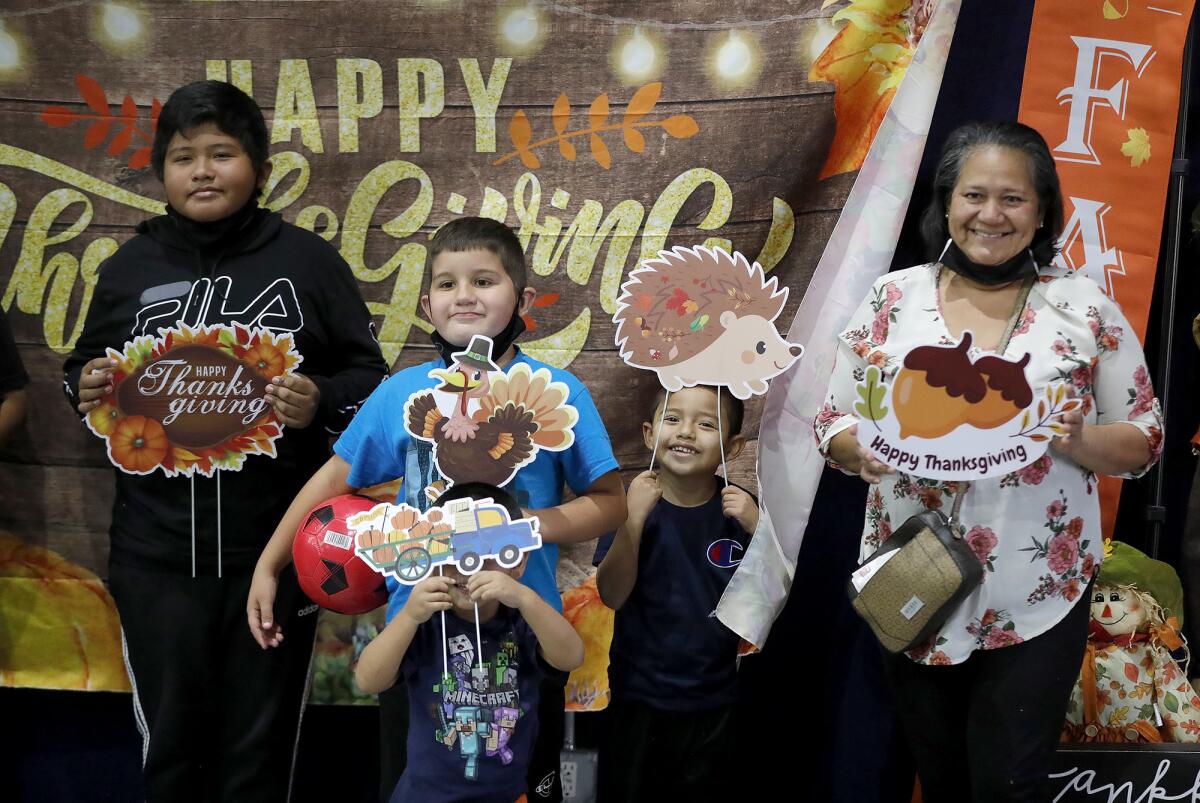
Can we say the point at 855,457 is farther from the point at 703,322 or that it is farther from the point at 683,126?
the point at 683,126

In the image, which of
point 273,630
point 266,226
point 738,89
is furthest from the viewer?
point 738,89

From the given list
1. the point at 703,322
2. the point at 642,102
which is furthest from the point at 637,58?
the point at 703,322

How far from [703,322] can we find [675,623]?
54 centimetres

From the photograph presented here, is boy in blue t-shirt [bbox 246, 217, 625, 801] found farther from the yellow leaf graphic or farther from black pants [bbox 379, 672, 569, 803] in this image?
the yellow leaf graphic

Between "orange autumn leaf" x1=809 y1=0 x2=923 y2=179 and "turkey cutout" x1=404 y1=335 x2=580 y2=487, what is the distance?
3.05 ft

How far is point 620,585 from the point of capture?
201cm

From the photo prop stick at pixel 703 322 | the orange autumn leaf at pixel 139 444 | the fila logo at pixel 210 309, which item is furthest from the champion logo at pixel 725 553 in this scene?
the orange autumn leaf at pixel 139 444

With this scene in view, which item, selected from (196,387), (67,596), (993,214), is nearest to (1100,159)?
(993,214)

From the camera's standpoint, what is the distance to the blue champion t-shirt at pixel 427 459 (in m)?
1.73

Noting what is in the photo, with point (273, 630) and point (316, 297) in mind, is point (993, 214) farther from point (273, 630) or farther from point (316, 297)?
point (273, 630)

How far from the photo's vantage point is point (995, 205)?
1718 millimetres

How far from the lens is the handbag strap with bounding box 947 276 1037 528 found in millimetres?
1721

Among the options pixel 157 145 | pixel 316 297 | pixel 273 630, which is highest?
pixel 157 145

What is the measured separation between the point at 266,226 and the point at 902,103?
3.98 feet
